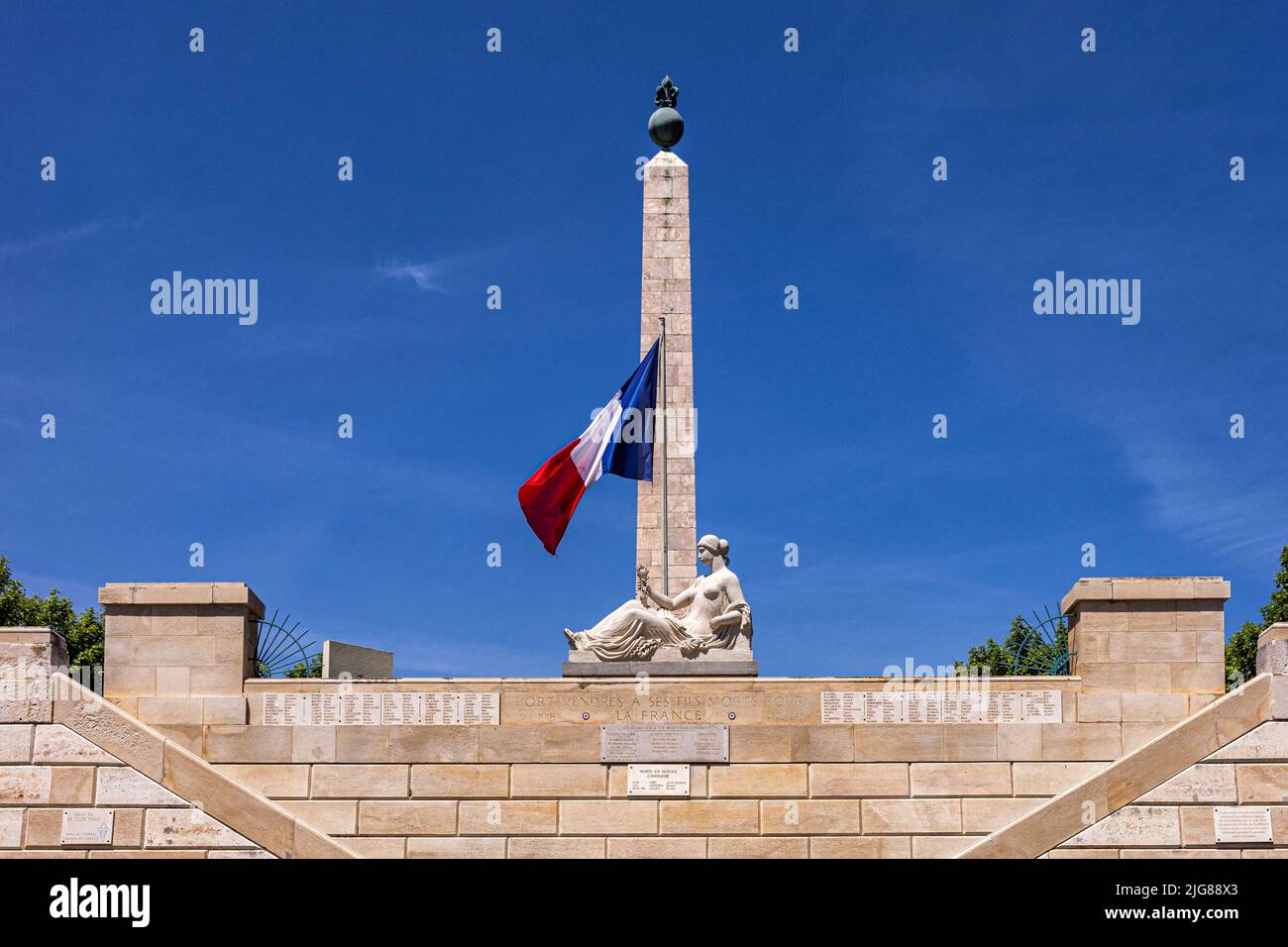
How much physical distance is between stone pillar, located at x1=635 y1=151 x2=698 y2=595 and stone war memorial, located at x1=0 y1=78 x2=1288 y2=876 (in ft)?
16.2

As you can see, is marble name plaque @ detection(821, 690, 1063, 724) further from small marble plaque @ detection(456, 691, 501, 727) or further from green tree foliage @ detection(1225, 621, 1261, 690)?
green tree foliage @ detection(1225, 621, 1261, 690)

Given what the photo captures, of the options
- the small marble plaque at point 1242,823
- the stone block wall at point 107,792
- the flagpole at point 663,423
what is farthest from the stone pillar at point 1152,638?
the stone block wall at point 107,792

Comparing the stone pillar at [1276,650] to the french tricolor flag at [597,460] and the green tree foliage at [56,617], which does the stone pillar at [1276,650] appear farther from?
the green tree foliage at [56,617]

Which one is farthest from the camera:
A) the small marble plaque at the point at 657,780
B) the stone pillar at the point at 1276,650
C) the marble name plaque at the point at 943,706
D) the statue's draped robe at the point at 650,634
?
the statue's draped robe at the point at 650,634

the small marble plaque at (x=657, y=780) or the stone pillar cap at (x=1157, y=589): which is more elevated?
the stone pillar cap at (x=1157, y=589)

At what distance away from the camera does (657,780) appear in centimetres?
2206

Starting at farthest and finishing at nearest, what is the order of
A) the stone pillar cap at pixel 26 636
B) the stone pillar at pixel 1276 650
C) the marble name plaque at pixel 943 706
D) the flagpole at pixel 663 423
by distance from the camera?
the flagpole at pixel 663 423, the marble name plaque at pixel 943 706, the stone pillar cap at pixel 26 636, the stone pillar at pixel 1276 650

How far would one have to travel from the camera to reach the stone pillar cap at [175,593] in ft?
75.3

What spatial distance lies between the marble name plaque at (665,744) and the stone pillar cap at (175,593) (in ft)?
19.4

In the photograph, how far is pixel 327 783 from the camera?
22281mm

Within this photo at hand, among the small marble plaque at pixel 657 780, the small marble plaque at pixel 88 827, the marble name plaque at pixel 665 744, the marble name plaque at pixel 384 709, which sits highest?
the marble name plaque at pixel 384 709
